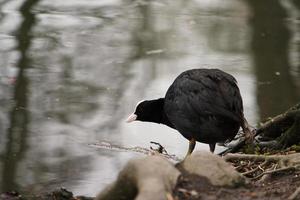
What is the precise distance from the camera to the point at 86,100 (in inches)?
322

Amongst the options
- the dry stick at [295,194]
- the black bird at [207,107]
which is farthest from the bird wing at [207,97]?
the dry stick at [295,194]

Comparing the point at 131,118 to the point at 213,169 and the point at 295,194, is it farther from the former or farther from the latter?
the point at 295,194

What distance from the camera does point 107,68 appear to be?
9.27 meters

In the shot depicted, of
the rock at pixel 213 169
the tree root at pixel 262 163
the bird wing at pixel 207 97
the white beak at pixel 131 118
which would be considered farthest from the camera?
the white beak at pixel 131 118

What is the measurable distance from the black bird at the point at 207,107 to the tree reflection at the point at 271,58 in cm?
225

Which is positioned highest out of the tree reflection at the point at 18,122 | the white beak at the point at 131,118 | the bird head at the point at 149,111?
the bird head at the point at 149,111

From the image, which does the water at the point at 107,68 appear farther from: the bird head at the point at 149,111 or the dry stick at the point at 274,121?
the dry stick at the point at 274,121

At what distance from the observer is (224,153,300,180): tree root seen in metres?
4.96

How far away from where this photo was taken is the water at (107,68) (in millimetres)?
6828

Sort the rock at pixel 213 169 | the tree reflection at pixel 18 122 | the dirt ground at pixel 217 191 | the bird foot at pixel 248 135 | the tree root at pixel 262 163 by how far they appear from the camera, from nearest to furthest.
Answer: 1. the dirt ground at pixel 217 191
2. the rock at pixel 213 169
3. the tree root at pixel 262 163
4. the bird foot at pixel 248 135
5. the tree reflection at pixel 18 122

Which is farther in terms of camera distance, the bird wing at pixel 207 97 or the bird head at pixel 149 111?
the bird head at pixel 149 111

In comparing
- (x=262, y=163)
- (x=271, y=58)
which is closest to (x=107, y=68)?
(x=271, y=58)

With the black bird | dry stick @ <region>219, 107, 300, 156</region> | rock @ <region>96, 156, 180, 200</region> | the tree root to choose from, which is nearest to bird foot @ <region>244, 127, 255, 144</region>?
the black bird

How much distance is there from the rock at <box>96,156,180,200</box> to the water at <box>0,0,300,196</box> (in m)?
1.89
